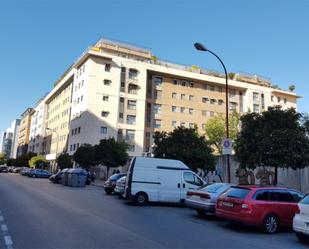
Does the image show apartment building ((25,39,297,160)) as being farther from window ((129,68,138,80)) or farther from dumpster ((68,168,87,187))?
dumpster ((68,168,87,187))

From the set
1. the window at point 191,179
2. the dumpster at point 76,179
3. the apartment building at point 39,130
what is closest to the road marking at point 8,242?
the window at point 191,179

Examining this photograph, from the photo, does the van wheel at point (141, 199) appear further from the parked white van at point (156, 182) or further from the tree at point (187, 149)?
the tree at point (187, 149)

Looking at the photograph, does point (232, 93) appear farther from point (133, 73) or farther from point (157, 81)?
point (133, 73)

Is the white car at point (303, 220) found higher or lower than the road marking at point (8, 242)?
higher

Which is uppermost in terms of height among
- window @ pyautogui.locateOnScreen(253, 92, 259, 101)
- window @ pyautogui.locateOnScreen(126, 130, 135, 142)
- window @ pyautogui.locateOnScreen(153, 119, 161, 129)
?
window @ pyautogui.locateOnScreen(253, 92, 259, 101)

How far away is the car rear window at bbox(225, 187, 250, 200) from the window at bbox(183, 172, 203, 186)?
248 inches

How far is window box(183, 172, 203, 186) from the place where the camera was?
715 inches

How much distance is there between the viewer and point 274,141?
17.8 m

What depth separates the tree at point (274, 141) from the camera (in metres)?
17.7

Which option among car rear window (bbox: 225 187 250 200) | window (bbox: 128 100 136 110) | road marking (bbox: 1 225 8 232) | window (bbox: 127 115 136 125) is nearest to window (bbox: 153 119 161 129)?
window (bbox: 127 115 136 125)

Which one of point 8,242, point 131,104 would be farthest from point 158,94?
point 8,242

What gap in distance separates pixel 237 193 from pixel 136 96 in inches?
2062

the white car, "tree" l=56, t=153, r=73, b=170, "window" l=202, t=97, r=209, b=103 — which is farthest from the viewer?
"window" l=202, t=97, r=209, b=103

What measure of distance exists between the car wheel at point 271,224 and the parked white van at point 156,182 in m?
7.20
